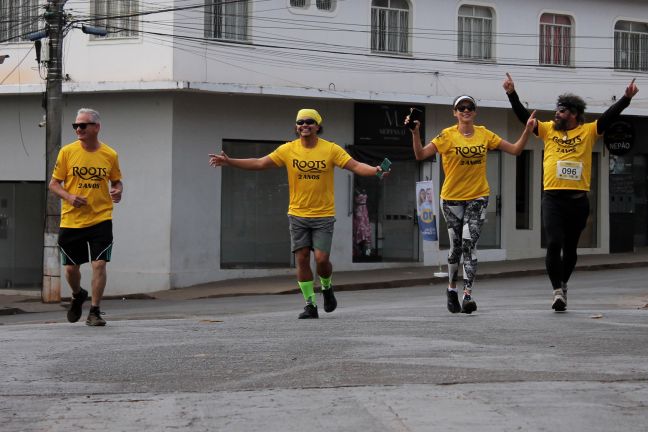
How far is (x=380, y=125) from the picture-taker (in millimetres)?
26125

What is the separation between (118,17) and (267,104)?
3563 mm

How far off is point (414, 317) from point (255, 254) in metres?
13.9

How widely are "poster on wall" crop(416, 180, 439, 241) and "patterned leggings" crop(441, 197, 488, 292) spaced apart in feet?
36.7

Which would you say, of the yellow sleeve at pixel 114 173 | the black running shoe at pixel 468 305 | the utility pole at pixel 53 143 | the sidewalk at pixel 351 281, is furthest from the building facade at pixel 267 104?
the black running shoe at pixel 468 305

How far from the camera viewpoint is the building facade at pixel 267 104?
23.8 metres

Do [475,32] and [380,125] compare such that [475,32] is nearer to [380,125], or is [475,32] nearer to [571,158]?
[380,125]

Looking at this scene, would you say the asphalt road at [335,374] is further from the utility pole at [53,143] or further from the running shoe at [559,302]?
the utility pole at [53,143]

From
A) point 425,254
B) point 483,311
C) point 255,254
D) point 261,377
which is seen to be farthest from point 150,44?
point 261,377

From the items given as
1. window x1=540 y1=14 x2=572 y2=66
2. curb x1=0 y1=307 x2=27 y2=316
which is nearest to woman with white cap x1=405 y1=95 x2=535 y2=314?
curb x1=0 y1=307 x2=27 y2=316

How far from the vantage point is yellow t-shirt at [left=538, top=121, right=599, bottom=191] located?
37.3 ft

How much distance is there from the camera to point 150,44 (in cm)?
2355

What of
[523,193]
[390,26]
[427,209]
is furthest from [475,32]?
[427,209]

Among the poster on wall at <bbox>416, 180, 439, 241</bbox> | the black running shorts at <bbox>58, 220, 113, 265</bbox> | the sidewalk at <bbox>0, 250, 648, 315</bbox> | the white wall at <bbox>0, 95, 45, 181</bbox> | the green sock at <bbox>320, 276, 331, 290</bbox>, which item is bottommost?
the sidewalk at <bbox>0, 250, 648, 315</bbox>

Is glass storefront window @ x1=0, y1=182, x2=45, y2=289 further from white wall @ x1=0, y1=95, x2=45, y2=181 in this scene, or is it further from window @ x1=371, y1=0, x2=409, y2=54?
window @ x1=371, y1=0, x2=409, y2=54
